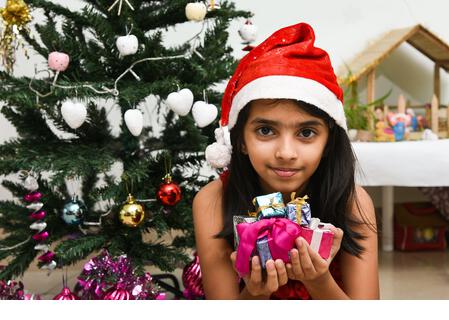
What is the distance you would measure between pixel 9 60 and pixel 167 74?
1.24 feet

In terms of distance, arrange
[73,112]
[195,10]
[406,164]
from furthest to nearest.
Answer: [406,164]
[195,10]
[73,112]

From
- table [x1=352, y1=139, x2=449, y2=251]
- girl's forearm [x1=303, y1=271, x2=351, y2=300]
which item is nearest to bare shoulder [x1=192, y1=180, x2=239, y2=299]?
girl's forearm [x1=303, y1=271, x2=351, y2=300]

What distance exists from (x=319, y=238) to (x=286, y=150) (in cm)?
14

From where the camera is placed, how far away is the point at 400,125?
2.19 m

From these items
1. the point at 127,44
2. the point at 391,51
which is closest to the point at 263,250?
the point at 127,44

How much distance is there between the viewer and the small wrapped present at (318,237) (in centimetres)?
82

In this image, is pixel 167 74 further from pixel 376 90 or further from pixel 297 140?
pixel 376 90

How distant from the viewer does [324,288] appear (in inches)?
36.3

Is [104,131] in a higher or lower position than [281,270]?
higher

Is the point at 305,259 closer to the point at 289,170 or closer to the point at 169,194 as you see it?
the point at 289,170

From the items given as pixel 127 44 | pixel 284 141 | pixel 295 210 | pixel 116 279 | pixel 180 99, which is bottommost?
pixel 116 279

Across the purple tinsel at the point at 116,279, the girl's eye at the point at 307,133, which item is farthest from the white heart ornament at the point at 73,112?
the girl's eye at the point at 307,133

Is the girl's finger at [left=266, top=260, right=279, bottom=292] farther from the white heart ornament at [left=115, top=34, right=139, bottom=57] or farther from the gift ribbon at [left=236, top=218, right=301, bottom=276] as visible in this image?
the white heart ornament at [left=115, top=34, right=139, bottom=57]

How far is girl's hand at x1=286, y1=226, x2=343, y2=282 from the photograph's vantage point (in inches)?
31.5
